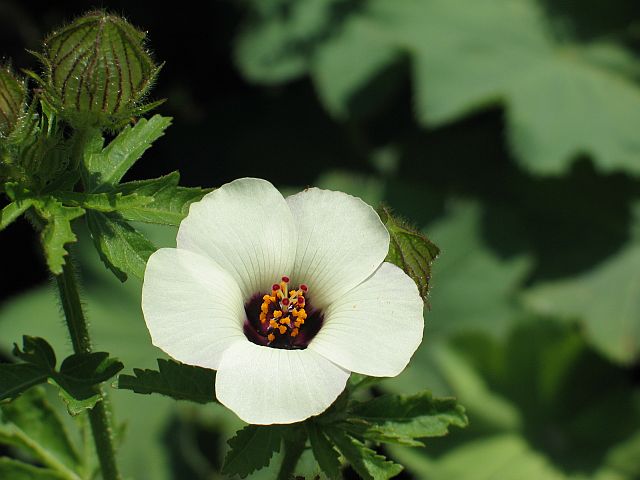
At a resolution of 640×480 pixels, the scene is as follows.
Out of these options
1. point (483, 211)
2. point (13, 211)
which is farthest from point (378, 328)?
point (483, 211)

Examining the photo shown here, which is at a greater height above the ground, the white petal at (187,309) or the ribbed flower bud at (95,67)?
the ribbed flower bud at (95,67)

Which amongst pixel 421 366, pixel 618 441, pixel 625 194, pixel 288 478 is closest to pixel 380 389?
pixel 421 366

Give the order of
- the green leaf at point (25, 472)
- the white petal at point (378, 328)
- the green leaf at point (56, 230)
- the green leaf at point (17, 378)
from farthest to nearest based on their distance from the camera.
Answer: the green leaf at point (25, 472) → the green leaf at point (17, 378) → the white petal at point (378, 328) → the green leaf at point (56, 230)

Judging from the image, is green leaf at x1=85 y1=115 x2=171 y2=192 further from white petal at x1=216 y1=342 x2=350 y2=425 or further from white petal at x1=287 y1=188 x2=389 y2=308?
white petal at x1=216 y1=342 x2=350 y2=425

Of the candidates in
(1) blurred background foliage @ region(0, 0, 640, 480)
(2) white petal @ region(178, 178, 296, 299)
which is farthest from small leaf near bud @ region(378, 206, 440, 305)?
(1) blurred background foliage @ region(0, 0, 640, 480)

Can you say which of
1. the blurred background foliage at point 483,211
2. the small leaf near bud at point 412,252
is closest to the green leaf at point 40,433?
the small leaf near bud at point 412,252

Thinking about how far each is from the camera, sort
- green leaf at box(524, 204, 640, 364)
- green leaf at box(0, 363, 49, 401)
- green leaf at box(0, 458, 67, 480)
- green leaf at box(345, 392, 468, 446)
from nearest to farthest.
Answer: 1. green leaf at box(0, 363, 49, 401)
2. green leaf at box(345, 392, 468, 446)
3. green leaf at box(0, 458, 67, 480)
4. green leaf at box(524, 204, 640, 364)

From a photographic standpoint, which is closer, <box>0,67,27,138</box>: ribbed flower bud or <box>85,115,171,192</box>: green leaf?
<box>0,67,27,138</box>: ribbed flower bud

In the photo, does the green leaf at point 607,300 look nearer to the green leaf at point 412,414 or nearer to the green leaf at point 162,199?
the green leaf at point 412,414
